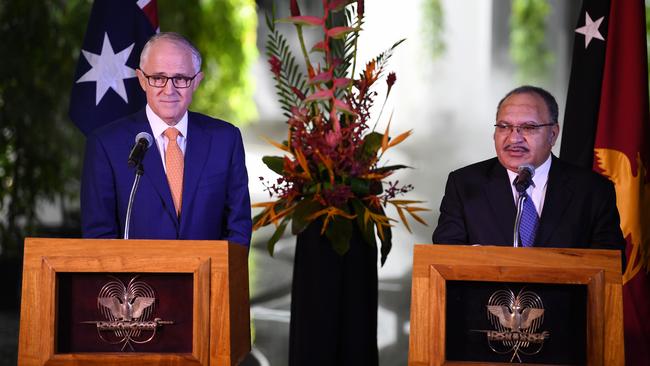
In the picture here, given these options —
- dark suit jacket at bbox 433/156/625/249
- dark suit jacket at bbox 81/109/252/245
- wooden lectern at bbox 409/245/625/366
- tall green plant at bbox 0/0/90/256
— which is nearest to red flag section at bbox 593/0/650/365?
dark suit jacket at bbox 433/156/625/249

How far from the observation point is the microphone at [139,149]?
2.66 meters

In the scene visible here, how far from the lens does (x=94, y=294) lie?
2.47 m

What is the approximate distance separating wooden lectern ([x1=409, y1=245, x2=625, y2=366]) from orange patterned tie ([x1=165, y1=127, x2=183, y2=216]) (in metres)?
0.87

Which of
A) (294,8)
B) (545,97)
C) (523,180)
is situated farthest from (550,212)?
(294,8)

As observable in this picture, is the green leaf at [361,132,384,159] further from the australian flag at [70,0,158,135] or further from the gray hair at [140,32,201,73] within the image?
the australian flag at [70,0,158,135]

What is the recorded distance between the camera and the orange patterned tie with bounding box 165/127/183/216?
9.76ft

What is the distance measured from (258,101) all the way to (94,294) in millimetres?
3876

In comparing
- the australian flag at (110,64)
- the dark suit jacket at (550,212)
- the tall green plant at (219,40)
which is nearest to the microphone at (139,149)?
the dark suit jacket at (550,212)

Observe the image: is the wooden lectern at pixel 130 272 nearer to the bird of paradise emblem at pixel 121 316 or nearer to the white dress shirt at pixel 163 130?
the bird of paradise emblem at pixel 121 316

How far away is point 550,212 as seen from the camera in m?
3.32

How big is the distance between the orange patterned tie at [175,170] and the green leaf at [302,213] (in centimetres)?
54

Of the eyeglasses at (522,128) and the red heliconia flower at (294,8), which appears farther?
the red heliconia flower at (294,8)

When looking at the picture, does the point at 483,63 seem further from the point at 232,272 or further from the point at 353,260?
the point at 232,272

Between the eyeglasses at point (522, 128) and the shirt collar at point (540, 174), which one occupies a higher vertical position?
the eyeglasses at point (522, 128)
